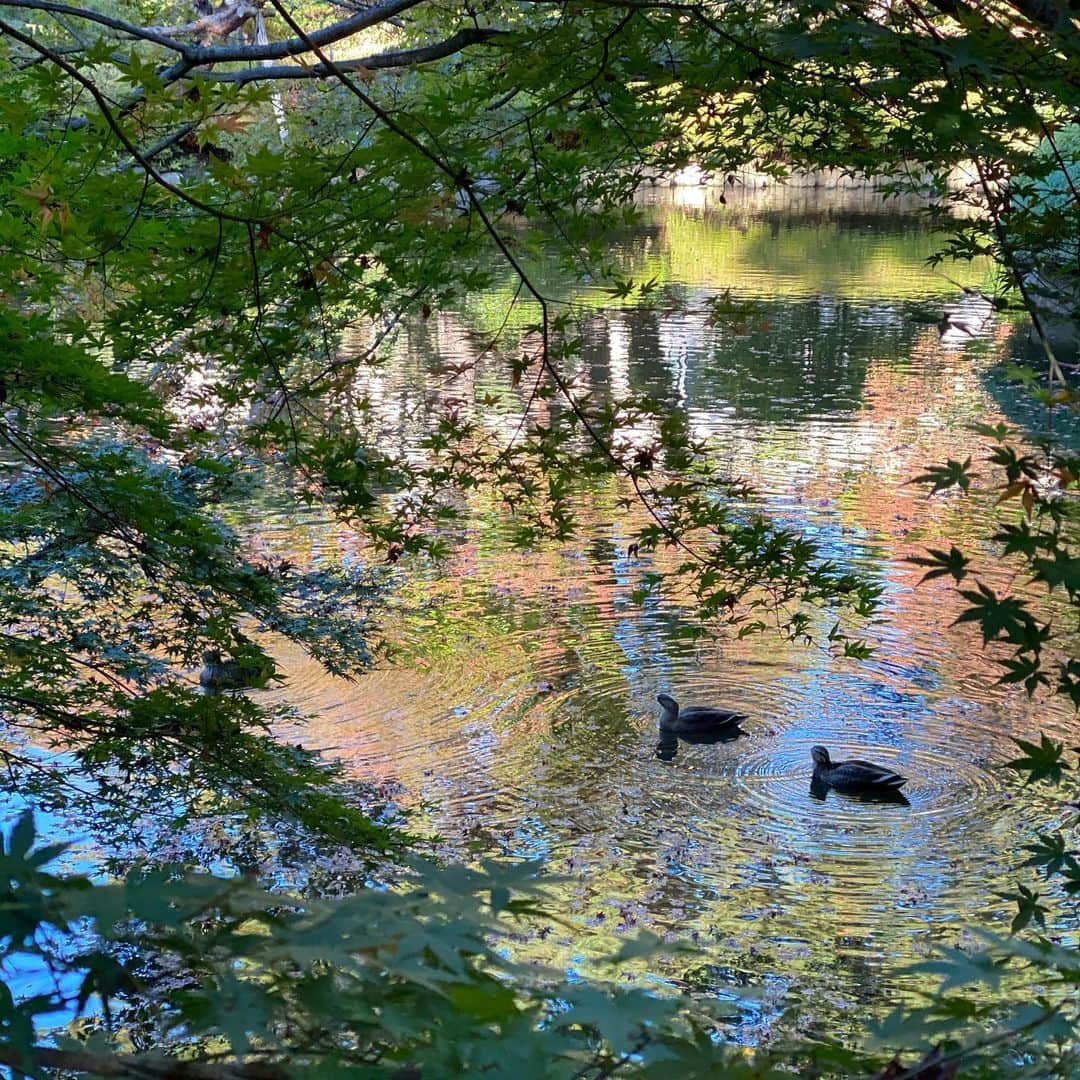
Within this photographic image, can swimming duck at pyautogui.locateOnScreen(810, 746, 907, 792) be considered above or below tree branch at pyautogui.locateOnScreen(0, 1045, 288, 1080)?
below

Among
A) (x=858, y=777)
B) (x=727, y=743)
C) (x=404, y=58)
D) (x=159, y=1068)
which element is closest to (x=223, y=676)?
(x=727, y=743)

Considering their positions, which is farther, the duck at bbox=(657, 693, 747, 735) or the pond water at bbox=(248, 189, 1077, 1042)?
the duck at bbox=(657, 693, 747, 735)

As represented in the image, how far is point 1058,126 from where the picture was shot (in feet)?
9.09

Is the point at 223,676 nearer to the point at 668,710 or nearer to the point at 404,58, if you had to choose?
the point at 668,710

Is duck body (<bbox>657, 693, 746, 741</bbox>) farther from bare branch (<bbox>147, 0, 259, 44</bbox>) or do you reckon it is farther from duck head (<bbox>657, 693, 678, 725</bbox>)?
bare branch (<bbox>147, 0, 259, 44</bbox>)

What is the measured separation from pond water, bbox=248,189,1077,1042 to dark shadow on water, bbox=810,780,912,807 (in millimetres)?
45

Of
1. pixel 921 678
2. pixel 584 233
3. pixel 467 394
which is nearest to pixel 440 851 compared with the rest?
pixel 584 233

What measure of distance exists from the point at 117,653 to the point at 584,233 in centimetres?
260

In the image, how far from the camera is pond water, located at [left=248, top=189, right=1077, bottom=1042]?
5188 mm

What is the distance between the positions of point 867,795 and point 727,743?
930 mm

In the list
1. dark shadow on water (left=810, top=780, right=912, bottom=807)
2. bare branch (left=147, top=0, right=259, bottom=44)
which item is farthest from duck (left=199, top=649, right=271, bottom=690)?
dark shadow on water (left=810, top=780, right=912, bottom=807)

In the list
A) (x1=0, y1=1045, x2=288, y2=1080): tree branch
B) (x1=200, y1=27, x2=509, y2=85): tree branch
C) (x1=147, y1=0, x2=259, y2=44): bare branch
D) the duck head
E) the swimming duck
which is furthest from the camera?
the duck head

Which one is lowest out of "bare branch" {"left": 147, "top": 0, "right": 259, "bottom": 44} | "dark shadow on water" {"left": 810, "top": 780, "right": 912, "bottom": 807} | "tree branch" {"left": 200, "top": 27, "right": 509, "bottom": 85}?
"dark shadow on water" {"left": 810, "top": 780, "right": 912, "bottom": 807}

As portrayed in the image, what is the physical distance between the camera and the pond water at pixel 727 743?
519cm
